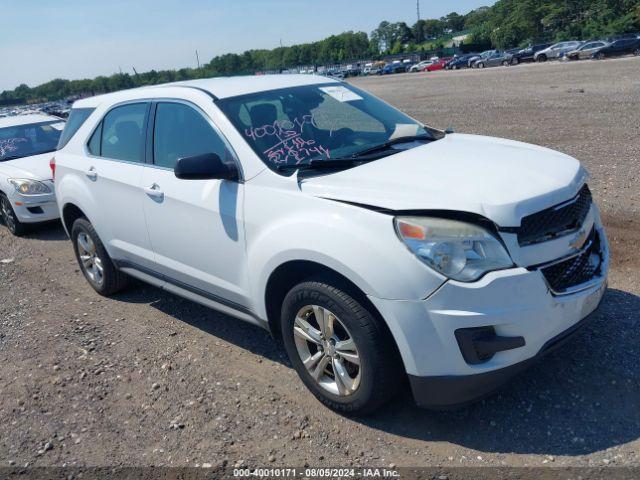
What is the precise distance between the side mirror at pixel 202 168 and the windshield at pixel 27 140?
6.78m

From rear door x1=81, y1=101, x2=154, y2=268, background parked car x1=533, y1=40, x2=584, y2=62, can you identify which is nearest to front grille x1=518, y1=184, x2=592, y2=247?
rear door x1=81, y1=101, x2=154, y2=268

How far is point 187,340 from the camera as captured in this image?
4.66m

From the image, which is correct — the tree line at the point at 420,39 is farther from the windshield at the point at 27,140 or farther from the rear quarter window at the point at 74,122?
the rear quarter window at the point at 74,122

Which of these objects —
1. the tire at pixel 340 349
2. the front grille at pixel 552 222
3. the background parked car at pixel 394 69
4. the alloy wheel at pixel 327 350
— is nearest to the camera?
the front grille at pixel 552 222

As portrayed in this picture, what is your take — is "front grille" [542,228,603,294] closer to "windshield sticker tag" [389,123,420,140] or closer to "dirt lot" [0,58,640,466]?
"dirt lot" [0,58,640,466]

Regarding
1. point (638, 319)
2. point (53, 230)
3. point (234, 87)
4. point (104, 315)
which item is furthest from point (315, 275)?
point (53, 230)

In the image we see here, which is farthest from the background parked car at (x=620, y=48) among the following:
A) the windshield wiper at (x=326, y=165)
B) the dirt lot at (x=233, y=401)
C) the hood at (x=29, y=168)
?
the windshield wiper at (x=326, y=165)

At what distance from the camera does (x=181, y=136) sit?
13.9 ft

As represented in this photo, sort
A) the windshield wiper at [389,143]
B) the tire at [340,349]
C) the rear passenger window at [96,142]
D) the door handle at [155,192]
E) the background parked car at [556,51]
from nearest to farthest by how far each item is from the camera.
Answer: the tire at [340,349], the windshield wiper at [389,143], the door handle at [155,192], the rear passenger window at [96,142], the background parked car at [556,51]

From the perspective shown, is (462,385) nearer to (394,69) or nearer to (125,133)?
(125,133)

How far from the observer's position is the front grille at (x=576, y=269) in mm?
2994

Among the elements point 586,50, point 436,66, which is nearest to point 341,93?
point 586,50

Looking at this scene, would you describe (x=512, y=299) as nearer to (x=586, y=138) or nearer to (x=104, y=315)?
(x=104, y=315)

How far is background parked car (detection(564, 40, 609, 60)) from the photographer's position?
153 ft
